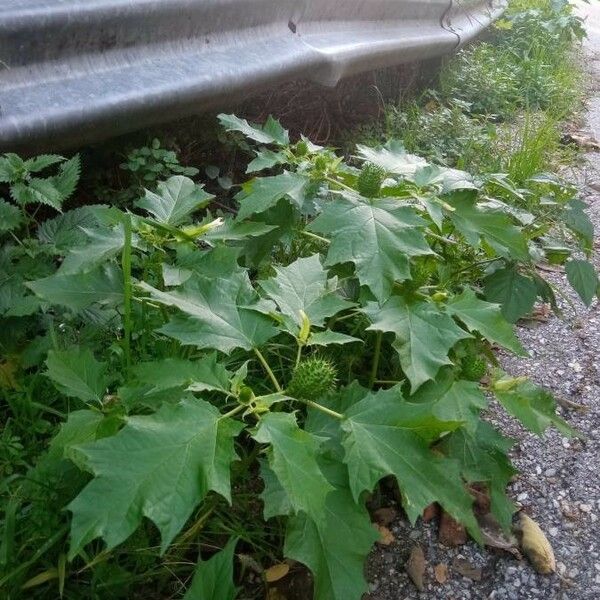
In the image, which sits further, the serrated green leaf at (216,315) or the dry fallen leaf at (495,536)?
the dry fallen leaf at (495,536)

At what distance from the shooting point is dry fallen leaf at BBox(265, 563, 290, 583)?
4.36 feet

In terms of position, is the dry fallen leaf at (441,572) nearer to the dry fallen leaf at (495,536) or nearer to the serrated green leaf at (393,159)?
the dry fallen leaf at (495,536)

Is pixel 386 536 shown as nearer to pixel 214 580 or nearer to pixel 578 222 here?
pixel 214 580

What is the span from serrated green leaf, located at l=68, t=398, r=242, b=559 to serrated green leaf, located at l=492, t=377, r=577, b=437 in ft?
2.26

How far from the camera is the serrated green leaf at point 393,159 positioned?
1.78 m

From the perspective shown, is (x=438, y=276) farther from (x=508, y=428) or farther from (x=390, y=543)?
(x=390, y=543)

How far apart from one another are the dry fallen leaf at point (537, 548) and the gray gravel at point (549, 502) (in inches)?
0.8

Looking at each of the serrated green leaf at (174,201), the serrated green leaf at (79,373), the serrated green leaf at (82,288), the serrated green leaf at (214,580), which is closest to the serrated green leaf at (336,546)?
the serrated green leaf at (214,580)

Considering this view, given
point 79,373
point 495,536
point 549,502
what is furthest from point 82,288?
point 549,502

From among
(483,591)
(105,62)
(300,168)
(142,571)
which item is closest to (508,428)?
(483,591)

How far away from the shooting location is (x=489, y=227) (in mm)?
1683

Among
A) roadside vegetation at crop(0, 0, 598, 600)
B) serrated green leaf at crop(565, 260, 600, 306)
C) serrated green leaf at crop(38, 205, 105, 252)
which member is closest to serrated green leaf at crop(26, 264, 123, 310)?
roadside vegetation at crop(0, 0, 598, 600)

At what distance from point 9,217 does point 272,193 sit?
0.66 meters

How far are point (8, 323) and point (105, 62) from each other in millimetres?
791
